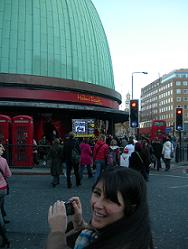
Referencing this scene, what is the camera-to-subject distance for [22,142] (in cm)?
2164

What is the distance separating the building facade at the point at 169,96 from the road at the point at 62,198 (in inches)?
4304

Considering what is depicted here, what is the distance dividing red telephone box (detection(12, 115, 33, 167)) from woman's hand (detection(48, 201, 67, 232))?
1916cm

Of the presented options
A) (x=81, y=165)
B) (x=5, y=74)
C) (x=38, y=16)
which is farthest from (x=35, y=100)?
(x=81, y=165)

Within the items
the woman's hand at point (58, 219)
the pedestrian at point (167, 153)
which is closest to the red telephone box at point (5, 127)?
the pedestrian at point (167, 153)

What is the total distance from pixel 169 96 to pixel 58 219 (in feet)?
445

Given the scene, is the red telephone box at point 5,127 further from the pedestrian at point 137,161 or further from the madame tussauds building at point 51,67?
the pedestrian at point 137,161

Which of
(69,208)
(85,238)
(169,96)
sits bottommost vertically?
(85,238)

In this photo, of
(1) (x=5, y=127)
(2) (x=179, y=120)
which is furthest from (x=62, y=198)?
(2) (x=179, y=120)

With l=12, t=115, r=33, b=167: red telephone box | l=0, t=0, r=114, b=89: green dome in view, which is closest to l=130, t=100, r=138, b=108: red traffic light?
l=12, t=115, r=33, b=167: red telephone box

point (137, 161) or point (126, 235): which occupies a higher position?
point (126, 235)

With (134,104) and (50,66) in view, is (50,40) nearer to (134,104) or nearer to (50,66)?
(50,66)

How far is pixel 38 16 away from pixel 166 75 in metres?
110

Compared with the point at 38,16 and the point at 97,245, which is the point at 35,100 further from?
the point at 97,245

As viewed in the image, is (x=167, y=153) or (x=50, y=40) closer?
(x=167, y=153)
